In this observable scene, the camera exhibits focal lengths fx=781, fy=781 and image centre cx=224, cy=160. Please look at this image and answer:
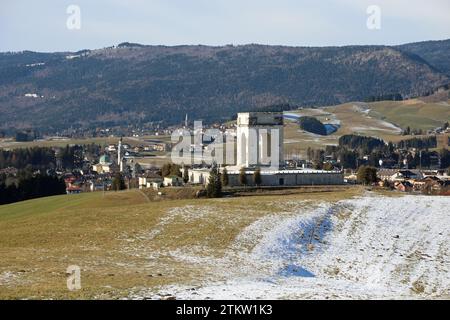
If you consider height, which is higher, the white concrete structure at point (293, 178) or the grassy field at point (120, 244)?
the white concrete structure at point (293, 178)

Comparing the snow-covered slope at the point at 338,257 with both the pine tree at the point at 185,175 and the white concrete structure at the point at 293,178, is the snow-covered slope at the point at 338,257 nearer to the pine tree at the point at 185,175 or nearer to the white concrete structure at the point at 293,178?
the white concrete structure at the point at 293,178

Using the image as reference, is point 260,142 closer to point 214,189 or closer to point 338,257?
point 214,189

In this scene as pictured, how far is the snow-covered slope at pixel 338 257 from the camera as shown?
24.4m

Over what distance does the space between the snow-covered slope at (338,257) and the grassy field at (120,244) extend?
120 cm

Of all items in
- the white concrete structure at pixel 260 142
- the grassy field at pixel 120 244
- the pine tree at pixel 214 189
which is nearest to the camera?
the grassy field at pixel 120 244

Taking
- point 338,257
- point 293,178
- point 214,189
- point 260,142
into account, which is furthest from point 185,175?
point 338,257

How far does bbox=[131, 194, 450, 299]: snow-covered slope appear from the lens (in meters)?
24.4

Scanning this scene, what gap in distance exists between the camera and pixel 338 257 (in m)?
32.4

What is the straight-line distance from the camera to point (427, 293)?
26828 mm

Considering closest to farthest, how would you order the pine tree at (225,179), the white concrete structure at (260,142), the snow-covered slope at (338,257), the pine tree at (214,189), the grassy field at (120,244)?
the grassy field at (120,244)
the snow-covered slope at (338,257)
the pine tree at (214,189)
the pine tree at (225,179)
the white concrete structure at (260,142)

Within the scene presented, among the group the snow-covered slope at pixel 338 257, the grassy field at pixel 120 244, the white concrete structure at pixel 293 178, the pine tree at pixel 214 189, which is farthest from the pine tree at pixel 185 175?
the snow-covered slope at pixel 338 257

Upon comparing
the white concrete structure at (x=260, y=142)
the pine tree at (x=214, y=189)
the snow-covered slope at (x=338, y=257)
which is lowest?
the snow-covered slope at (x=338, y=257)
